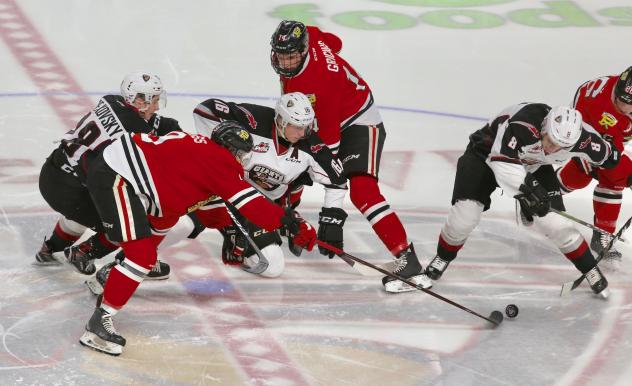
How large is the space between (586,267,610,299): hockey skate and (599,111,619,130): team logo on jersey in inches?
25.8

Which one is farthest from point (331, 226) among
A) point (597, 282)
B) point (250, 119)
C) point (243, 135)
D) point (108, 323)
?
point (597, 282)

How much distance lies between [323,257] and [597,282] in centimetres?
116

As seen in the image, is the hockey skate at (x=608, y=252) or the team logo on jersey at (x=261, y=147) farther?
the hockey skate at (x=608, y=252)

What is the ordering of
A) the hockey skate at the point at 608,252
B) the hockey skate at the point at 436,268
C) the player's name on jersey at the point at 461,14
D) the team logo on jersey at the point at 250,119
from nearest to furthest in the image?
the team logo on jersey at the point at 250,119
the hockey skate at the point at 436,268
the hockey skate at the point at 608,252
the player's name on jersey at the point at 461,14

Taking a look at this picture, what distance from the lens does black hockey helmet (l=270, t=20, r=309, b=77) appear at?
179 inches

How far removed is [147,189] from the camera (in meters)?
3.95

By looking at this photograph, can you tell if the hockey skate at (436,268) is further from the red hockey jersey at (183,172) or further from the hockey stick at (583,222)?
the red hockey jersey at (183,172)

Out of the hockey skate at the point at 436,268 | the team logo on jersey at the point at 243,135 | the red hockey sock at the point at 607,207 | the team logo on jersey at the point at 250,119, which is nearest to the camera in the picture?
the team logo on jersey at the point at 243,135

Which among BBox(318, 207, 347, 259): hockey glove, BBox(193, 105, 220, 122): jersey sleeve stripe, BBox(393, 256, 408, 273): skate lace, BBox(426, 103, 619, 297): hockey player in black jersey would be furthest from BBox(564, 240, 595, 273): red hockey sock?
BBox(193, 105, 220, 122): jersey sleeve stripe

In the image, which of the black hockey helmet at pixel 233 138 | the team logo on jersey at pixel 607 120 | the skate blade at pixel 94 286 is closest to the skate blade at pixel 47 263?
the skate blade at pixel 94 286

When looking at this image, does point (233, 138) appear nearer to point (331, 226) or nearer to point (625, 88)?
point (331, 226)

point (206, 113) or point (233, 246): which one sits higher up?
point (206, 113)

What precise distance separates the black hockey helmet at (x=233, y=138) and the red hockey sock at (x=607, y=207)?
186 cm

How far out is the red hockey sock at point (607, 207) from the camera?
5047mm
